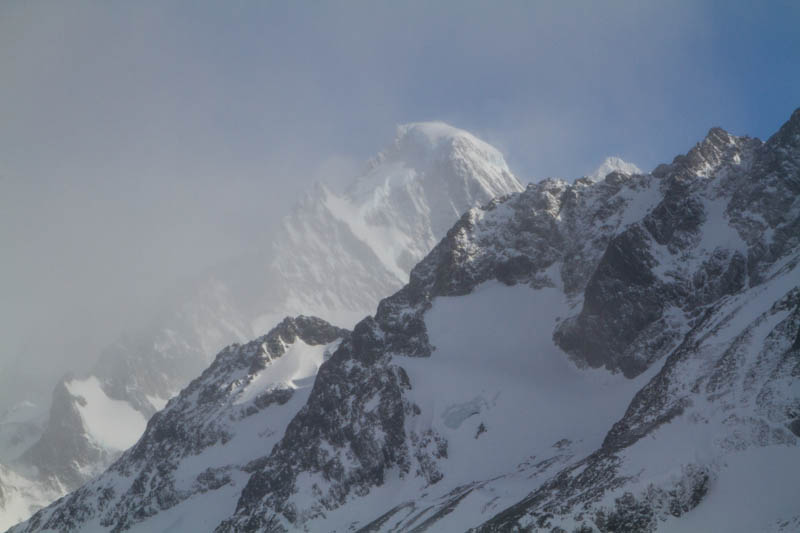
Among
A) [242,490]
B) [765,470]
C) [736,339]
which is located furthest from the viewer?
[242,490]

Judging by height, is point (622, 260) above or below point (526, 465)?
above

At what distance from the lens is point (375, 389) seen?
458 feet

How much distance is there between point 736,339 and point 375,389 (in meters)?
78.8

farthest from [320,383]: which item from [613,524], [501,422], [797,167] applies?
[797,167]

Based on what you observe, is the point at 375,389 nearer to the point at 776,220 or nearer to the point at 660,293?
the point at 660,293

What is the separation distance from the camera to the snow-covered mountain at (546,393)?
70.6 m

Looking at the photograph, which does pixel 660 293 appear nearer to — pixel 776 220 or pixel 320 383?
pixel 776 220

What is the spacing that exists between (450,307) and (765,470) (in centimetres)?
10347

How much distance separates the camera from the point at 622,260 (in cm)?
13375

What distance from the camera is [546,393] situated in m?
132

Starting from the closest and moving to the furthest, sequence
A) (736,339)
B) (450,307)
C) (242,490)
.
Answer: (736,339), (242,490), (450,307)

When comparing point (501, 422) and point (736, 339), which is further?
point (501, 422)

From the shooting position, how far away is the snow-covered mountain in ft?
232

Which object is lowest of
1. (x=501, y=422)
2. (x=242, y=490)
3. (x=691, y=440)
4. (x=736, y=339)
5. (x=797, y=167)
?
(x=691, y=440)
